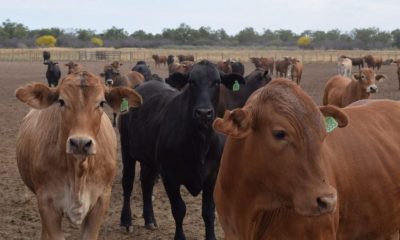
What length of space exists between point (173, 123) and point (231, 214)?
2727mm

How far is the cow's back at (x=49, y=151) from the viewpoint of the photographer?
5.00m

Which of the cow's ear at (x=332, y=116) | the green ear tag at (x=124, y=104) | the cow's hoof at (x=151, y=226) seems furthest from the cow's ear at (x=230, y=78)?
the cow's ear at (x=332, y=116)

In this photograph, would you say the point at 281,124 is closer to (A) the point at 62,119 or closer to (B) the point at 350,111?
(B) the point at 350,111

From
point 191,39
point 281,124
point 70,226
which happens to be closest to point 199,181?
point 70,226

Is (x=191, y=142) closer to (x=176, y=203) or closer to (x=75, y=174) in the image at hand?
(x=176, y=203)

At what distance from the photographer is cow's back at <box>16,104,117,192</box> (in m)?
5.00

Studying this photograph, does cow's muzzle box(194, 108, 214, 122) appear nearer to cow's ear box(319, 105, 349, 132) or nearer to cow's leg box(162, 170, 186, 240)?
cow's leg box(162, 170, 186, 240)

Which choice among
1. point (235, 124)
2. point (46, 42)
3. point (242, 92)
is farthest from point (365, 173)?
point (46, 42)

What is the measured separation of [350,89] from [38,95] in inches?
442

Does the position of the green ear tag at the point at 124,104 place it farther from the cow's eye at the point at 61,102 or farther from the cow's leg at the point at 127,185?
the cow's leg at the point at 127,185

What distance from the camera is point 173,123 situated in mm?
6445

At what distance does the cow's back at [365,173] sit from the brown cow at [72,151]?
181 cm

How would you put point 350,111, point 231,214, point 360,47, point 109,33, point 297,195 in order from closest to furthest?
point 297,195
point 231,214
point 350,111
point 360,47
point 109,33

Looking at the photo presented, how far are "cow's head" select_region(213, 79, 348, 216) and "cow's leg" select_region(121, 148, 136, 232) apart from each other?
3867mm
